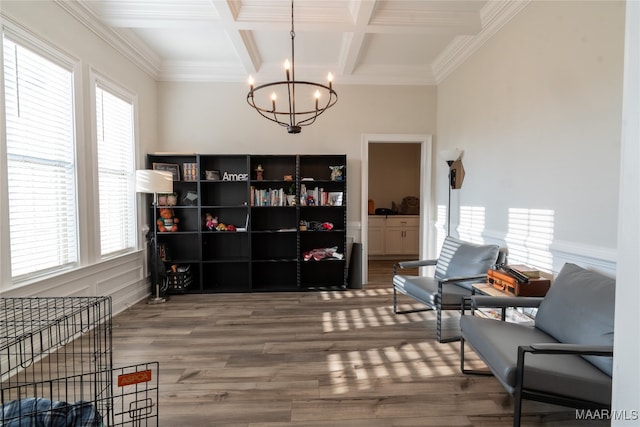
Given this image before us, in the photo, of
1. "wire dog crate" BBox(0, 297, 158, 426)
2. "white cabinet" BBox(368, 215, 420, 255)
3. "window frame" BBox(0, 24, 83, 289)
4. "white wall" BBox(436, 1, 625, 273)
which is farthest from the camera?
"white cabinet" BBox(368, 215, 420, 255)

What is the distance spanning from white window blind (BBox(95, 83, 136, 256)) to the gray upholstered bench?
3.79 meters

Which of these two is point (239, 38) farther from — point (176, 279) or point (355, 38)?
point (176, 279)

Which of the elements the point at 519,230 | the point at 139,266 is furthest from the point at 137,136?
the point at 519,230

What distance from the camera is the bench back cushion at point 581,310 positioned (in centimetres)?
165

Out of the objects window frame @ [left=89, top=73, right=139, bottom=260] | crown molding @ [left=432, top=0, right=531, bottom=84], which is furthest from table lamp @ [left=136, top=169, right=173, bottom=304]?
crown molding @ [left=432, top=0, right=531, bottom=84]

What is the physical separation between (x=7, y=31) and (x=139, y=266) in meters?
2.75

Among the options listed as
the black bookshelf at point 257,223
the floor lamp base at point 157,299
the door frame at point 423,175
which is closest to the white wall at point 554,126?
the door frame at point 423,175

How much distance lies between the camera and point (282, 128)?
4625mm

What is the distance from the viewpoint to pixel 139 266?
13.3 ft

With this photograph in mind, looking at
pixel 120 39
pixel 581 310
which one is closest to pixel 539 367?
pixel 581 310

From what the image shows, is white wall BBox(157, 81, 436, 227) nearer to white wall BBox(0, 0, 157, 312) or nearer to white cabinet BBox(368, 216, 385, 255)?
white wall BBox(0, 0, 157, 312)

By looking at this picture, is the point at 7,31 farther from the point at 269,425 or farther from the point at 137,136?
the point at 269,425

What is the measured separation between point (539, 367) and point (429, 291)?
1.40m

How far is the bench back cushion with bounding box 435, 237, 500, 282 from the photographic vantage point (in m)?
3.01
